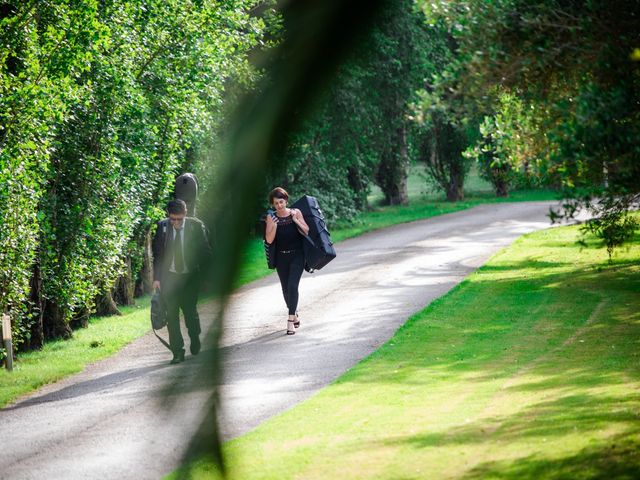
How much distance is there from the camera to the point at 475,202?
158ft

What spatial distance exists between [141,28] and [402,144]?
90.2ft

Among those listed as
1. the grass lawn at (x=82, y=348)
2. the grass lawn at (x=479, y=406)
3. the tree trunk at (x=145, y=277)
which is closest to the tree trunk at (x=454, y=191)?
the grass lawn at (x=82, y=348)

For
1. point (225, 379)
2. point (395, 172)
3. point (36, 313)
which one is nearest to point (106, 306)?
point (36, 313)

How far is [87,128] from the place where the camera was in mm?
17000

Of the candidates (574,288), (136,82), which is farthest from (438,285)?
(136,82)

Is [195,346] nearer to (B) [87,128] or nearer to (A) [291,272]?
(A) [291,272]

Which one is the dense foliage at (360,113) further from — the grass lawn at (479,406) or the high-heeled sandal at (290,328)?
the grass lawn at (479,406)

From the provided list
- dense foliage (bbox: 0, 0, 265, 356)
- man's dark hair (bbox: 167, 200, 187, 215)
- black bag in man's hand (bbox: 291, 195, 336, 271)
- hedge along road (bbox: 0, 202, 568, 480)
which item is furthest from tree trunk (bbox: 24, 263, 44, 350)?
black bag in man's hand (bbox: 291, 195, 336, 271)

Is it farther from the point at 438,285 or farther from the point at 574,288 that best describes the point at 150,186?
the point at 574,288

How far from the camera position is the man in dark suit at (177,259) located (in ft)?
44.1

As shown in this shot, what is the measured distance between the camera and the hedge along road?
9188mm

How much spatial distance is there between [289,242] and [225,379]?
149 inches

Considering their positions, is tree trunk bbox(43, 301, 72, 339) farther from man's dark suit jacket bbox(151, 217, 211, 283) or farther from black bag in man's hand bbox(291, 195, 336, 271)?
black bag in man's hand bbox(291, 195, 336, 271)

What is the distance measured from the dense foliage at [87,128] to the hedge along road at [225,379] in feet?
6.51
